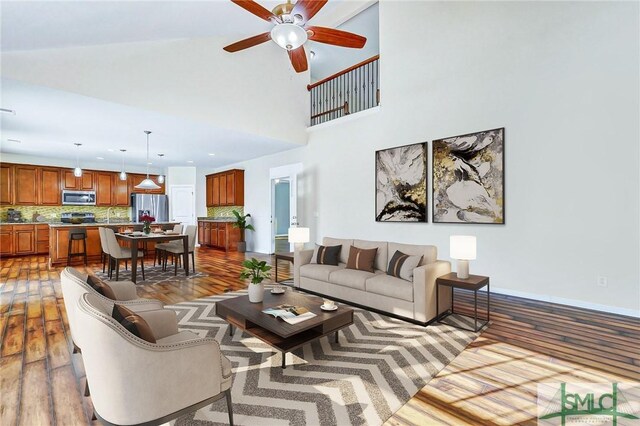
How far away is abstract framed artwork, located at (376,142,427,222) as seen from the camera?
4.94 meters

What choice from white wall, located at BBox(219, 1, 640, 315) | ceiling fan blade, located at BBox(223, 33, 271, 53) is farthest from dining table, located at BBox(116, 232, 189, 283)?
white wall, located at BBox(219, 1, 640, 315)

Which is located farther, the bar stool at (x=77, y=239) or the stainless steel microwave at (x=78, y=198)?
the stainless steel microwave at (x=78, y=198)

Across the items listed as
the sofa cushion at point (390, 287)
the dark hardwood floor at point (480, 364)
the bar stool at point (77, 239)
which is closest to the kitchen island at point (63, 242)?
the bar stool at point (77, 239)

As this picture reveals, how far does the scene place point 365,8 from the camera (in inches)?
237

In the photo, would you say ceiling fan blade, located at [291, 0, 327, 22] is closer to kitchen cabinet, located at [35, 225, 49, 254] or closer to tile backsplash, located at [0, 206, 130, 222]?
kitchen cabinet, located at [35, 225, 49, 254]

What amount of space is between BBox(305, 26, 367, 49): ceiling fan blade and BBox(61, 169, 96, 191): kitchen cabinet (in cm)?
887

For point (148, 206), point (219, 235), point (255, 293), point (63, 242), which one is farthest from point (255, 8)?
point (148, 206)

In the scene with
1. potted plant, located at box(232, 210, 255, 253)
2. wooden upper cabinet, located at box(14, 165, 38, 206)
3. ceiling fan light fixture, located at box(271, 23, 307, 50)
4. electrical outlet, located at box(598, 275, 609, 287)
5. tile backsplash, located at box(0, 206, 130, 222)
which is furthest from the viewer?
potted plant, located at box(232, 210, 255, 253)

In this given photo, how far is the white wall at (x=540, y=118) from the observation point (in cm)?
335

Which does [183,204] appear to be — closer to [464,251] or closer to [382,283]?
[382,283]

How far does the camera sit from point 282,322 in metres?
2.33

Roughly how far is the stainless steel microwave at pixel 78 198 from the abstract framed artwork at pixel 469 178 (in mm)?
9403

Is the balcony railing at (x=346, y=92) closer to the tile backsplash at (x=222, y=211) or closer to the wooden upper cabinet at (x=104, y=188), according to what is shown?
the tile backsplash at (x=222, y=211)

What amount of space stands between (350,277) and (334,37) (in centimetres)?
263
